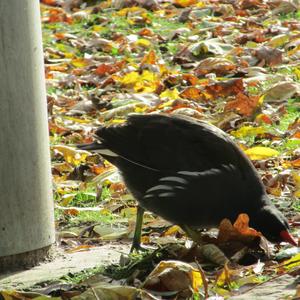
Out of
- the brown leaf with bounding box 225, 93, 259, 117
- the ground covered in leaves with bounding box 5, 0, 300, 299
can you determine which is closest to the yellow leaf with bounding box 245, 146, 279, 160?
the ground covered in leaves with bounding box 5, 0, 300, 299

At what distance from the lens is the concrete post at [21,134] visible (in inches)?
182

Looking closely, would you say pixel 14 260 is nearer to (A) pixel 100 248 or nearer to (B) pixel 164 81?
(A) pixel 100 248

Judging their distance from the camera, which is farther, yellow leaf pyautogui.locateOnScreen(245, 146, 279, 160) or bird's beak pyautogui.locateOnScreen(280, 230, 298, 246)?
yellow leaf pyautogui.locateOnScreen(245, 146, 279, 160)

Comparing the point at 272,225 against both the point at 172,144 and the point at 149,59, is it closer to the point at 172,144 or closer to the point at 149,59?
the point at 172,144

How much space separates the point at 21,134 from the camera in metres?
4.68

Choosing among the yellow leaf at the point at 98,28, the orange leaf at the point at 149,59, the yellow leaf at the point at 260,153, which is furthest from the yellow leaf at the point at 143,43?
the yellow leaf at the point at 260,153

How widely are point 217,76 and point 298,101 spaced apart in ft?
3.61

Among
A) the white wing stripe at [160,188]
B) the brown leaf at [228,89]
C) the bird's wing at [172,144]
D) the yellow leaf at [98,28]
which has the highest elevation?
the bird's wing at [172,144]

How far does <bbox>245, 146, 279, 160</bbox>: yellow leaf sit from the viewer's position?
6461mm

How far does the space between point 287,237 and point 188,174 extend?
57 cm

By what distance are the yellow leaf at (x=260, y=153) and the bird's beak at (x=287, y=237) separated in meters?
1.80

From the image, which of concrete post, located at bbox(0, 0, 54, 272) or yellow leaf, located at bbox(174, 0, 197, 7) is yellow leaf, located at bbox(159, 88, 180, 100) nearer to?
concrete post, located at bbox(0, 0, 54, 272)

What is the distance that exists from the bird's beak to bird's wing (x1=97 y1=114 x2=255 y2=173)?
376mm

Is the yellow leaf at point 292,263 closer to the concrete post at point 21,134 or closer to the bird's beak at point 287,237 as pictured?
the bird's beak at point 287,237
